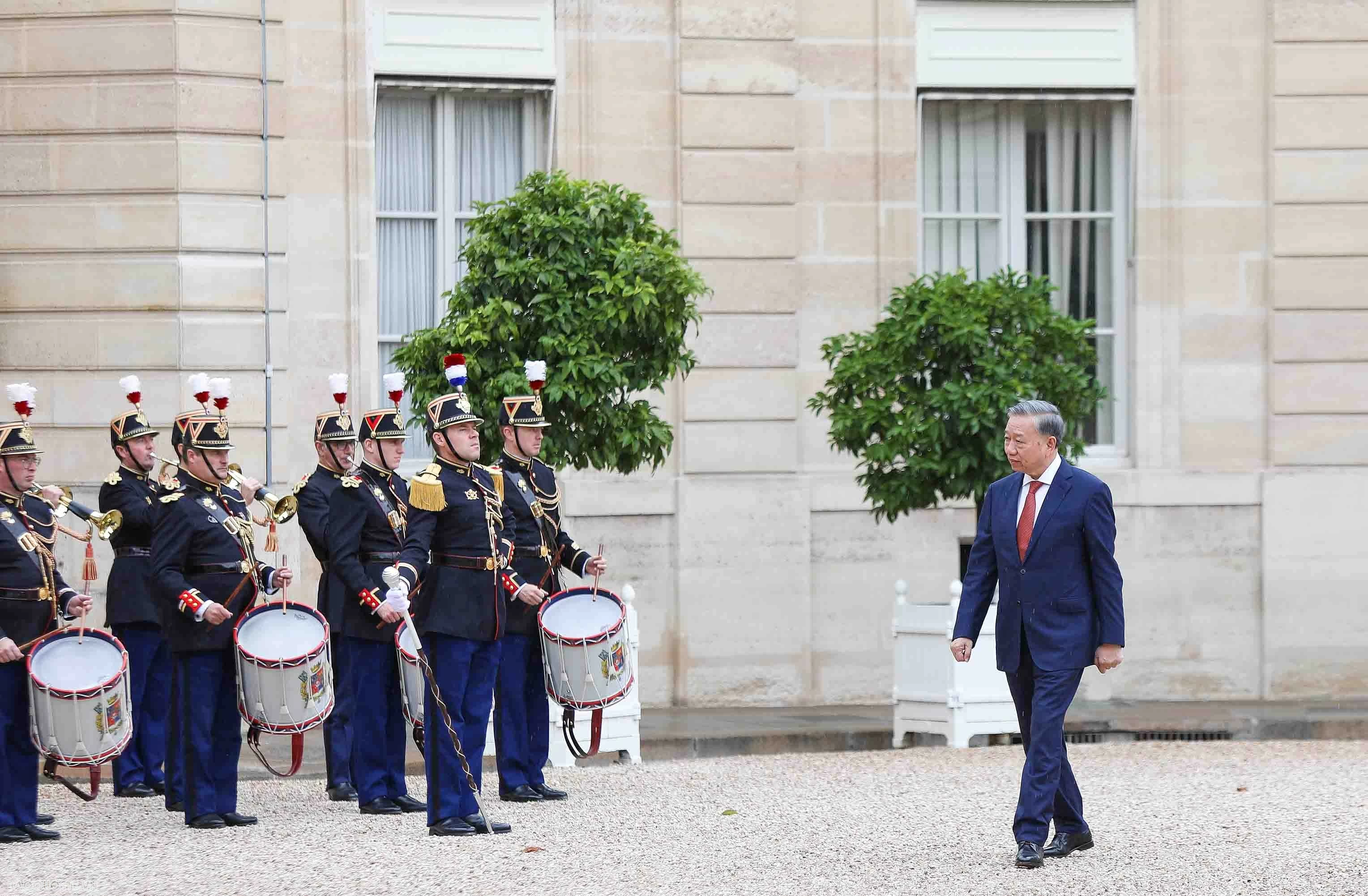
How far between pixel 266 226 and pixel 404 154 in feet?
4.48

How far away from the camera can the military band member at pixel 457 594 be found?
9.78m

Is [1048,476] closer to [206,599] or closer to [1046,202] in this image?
[206,599]

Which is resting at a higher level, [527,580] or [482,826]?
[527,580]

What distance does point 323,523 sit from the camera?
11.4 m

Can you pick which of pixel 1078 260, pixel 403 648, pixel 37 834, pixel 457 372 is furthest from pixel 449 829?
pixel 1078 260

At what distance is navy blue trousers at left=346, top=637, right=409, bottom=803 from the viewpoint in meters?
10.8

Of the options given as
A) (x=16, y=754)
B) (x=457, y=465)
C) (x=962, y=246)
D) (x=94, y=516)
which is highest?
(x=962, y=246)

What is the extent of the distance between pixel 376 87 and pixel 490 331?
3.82 metres

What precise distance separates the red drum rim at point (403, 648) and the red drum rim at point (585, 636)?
75 centimetres

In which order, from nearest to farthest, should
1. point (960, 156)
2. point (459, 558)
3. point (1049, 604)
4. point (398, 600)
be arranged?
1. point (1049, 604)
2. point (398, 600)
3. point (459, 558)
4. point (960, 156)

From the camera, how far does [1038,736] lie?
8.89 metres

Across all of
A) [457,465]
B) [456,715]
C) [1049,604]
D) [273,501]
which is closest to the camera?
[1049,604]

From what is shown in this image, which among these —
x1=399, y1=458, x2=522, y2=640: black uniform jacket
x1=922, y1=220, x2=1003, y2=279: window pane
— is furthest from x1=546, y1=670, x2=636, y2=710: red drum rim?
x1=922, y1=220, x2=1003, y2=279: window pane

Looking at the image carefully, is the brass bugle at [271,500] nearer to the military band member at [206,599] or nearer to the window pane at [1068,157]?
the military band member at [206,599]
